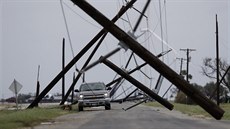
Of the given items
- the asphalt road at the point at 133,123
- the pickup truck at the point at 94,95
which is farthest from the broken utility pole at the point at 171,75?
the pickup truck at the point at 94,95

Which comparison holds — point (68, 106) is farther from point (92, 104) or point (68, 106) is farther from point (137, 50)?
Answer: point (137, 50)

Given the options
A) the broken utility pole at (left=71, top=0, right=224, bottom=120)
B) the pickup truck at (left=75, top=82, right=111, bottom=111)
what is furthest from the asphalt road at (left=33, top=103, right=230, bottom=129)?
the pickup truck at (left=75, top=82, right=111, bottom=111)

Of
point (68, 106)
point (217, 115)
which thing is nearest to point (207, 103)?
point (217, 115)

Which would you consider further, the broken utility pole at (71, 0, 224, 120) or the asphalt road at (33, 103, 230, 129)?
the asphalt road at (33, 103, 230, 129)

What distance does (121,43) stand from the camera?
14.4 metres

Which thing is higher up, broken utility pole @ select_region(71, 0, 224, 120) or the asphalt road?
broken utility pole @ select_region(71, 0, 224, 120)

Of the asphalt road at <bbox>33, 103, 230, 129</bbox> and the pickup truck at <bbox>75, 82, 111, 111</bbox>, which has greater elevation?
the pickup truck at <bbox>75, 82, 111, 111</bbox>

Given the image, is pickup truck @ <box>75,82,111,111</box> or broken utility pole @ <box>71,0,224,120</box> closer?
broken utility pole @ <box>71,0,224,120</box>

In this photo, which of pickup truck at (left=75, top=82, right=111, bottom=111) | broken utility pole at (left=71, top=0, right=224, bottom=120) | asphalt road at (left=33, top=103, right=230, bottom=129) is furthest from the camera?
pickup truck at (left=75, top=82, right=111, bottom=111)

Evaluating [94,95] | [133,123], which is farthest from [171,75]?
[94,95]

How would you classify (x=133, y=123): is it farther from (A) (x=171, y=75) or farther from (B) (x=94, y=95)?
(B) (x=94, y=95)

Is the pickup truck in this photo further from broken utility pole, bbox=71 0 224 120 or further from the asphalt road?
broken utility pole, bbox=71 0 224 120

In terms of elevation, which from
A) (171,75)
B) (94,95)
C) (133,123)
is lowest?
(133,123)

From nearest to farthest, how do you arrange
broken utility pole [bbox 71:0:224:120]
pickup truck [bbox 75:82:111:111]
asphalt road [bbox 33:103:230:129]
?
broken utility pole [bbox 71:0:224:120]
asphalt road [bbox 33:103:230:129]
pickup truck [bbox 75:82:111:111]
